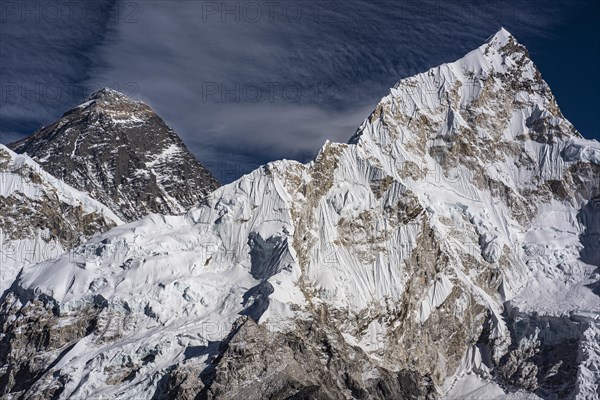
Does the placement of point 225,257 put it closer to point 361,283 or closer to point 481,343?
point 361,283

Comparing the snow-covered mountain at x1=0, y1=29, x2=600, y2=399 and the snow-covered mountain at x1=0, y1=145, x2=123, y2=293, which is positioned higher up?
the snow-covered mountain at x1=0, y1=29, x2=600, y2=399

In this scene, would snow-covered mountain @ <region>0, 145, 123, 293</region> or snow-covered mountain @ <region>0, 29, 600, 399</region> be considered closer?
snow-covered mountain @ <region>0, 29, 600, 399</region>

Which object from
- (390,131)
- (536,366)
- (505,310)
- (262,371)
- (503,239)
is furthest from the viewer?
(390,131)

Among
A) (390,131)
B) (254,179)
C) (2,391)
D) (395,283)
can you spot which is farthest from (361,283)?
(2,391)

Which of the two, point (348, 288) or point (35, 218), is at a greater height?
point (348, 288)
